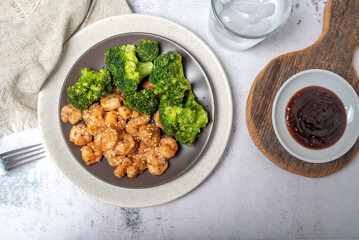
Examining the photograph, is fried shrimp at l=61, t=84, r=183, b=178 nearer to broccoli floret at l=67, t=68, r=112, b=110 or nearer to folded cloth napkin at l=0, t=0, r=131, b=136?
broccoli floret at l=67, t=68, r=112, b=110

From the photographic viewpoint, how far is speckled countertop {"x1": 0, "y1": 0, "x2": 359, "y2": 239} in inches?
86.6

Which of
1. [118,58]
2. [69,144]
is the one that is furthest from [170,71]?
[69,144]

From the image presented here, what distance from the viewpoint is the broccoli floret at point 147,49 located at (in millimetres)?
1930

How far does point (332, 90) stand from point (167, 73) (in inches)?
52.9

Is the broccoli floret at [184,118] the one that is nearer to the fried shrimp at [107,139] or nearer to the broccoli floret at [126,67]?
the broccoli floret at [126,67]

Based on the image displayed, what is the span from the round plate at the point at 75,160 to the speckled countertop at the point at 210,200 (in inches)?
6.3

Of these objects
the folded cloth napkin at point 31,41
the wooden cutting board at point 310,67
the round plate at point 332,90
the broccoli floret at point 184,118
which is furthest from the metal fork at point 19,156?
the round plate at point 332,90

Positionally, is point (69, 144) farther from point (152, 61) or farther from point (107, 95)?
point (152, 61)

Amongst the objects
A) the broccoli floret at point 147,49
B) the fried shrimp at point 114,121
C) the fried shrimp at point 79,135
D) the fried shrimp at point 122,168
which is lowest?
the fried shrimp at point 122,168

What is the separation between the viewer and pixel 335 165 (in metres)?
2.17

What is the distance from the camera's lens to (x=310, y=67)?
217 cm

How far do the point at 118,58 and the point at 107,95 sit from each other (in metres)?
0.29

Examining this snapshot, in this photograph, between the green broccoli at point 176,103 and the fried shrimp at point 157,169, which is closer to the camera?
the green broccoli at point 176,103

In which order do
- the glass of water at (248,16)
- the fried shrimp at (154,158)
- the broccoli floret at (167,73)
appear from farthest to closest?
1. the glass of water at (248,16)
2. the fried shrimp at (154,158)
3. the broccoli floret at (167,73)
